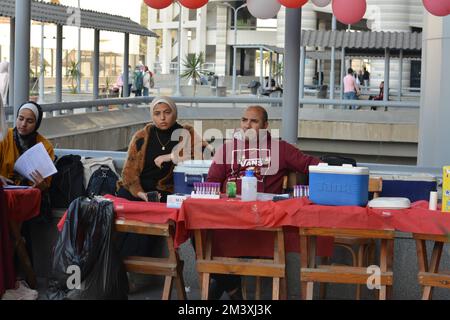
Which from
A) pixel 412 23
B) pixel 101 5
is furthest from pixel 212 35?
pixel 412 23

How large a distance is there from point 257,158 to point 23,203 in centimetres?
170

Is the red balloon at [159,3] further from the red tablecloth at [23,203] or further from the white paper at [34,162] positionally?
the red tablecloth at [23,203]

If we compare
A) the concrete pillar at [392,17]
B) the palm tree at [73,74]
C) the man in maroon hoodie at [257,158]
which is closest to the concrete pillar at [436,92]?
the man in maroon hoodie at [257,158]

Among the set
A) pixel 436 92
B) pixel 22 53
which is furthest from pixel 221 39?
pixel 22 53

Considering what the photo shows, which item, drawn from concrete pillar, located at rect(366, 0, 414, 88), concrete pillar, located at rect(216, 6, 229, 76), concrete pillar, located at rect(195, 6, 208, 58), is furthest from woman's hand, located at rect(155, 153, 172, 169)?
concrete pillar, located at rect(195, 6, 208, 58)

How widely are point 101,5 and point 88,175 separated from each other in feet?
160

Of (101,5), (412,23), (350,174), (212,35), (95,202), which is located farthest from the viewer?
(212,35)

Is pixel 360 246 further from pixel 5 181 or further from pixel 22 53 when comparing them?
pixel 22 53

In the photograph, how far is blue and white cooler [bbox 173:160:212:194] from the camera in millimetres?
7098

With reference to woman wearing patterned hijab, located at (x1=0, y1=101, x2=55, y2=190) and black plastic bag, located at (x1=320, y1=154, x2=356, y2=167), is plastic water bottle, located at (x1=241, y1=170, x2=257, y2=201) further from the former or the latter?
woman wearing patterned hijab, located at (x1=0, y1=101, x2=55, y2=190)

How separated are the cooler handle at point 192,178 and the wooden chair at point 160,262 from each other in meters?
0.68

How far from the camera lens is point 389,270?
6156mm

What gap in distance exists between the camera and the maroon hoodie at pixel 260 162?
6.88m
